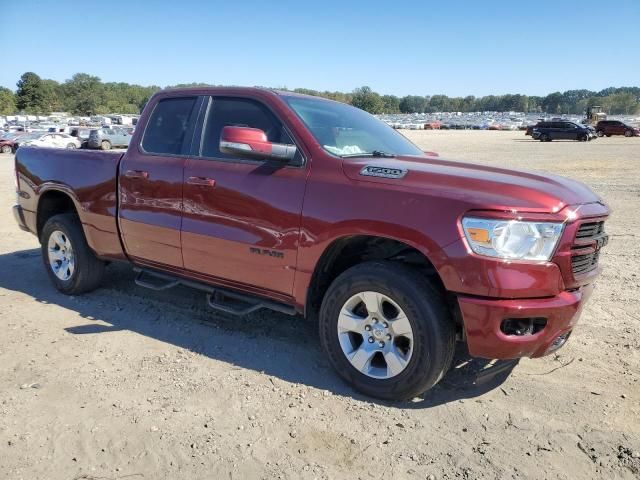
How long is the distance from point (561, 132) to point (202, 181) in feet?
152

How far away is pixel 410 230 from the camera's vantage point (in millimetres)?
3025

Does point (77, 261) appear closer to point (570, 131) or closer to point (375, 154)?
point (375, 154)

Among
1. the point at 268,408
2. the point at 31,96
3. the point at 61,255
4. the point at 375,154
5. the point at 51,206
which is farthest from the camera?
the point at 31,96

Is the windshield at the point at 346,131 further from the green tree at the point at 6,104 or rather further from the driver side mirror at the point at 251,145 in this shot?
the green tree at the point at 6,104

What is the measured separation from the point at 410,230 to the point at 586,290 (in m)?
1.15

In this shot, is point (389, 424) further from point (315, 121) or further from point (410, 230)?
point (315, 121)

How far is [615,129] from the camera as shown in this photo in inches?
1997

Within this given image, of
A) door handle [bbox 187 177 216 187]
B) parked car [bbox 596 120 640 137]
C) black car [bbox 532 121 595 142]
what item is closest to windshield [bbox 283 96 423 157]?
door handle [bbox 187 177 216 187]

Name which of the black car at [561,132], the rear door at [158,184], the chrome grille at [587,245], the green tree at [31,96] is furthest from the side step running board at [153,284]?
the green tree at [31,96]

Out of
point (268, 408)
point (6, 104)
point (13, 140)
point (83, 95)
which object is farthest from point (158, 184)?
point (83, 95)

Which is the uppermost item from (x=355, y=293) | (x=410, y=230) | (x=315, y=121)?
(x=315, y=121)

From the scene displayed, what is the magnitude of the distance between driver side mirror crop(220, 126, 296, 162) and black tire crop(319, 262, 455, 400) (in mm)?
925

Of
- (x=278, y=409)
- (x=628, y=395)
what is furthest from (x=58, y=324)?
(x=628, y=395)

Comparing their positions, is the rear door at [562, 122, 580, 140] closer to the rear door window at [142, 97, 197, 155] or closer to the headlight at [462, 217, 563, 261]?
the rear door window at [142, 97, 197, 155]
